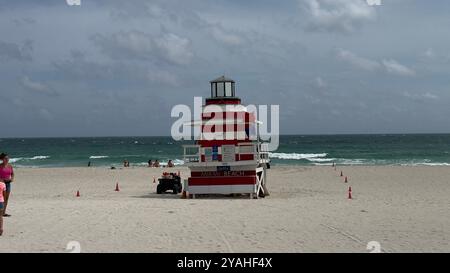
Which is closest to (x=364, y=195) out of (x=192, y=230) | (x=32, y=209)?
(x=192, y=230)

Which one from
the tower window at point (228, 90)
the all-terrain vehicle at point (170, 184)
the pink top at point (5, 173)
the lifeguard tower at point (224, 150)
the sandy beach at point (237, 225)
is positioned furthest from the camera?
the all-terrain vehicle at point (170, 184)

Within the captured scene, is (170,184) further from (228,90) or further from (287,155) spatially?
(287,155)

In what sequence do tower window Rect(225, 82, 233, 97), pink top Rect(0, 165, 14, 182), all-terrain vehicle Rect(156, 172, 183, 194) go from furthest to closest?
all-terrain vehicle Rect(156, 172, 183, 194) < tower window Rect(225, 82, 233, 97) < pink top Rect(0, 165, 14, 182)

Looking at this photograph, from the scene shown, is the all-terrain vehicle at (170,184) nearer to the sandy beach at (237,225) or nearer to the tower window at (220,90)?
the sandy beach at (237,225)

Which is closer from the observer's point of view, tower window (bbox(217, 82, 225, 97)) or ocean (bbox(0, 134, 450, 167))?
tower window (bbox(217, 82, 225, 97))

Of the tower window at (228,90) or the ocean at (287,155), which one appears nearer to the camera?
the tower window at (228,90)

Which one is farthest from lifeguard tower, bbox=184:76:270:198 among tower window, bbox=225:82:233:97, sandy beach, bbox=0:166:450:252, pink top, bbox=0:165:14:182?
pink top, bbox=0:165:14:182

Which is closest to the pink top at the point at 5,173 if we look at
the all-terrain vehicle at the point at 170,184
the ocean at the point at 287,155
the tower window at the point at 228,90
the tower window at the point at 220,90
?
the tower window at the point at 220,90

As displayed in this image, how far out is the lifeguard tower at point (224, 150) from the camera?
19.4 meters

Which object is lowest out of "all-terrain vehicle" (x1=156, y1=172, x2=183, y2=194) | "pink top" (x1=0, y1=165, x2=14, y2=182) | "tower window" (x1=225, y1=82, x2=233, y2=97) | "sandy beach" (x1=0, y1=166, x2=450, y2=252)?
"sandy beach" (x1=0, y1=166, x2=450, y2=252)

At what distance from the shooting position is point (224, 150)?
19.4 meters

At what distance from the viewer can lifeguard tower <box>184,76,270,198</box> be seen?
19422 mm

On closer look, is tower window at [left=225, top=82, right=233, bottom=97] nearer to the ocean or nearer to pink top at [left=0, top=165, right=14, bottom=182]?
pink top at [left=0, top=165, right=14, bottom=182]
